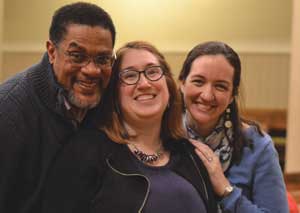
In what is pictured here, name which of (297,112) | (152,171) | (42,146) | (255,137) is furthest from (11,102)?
(297,112)

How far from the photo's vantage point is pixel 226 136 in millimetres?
2195

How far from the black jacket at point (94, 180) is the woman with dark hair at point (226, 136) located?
36 cm

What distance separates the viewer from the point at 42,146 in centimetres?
177

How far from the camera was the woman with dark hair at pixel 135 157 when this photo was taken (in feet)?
5.82

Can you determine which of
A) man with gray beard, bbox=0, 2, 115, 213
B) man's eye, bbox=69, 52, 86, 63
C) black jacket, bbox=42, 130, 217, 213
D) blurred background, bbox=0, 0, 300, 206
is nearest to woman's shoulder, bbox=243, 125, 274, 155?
black jacket, bbox=42, 130, 217, 213

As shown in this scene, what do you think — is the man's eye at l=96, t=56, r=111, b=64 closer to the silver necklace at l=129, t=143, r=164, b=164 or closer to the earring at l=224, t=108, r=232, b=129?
the silver necklace at l=129, t=143, r=164, b=164

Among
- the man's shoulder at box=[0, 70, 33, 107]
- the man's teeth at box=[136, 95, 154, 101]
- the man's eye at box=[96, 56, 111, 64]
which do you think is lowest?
the man's teeth at box=[136, 95, 154, 101]

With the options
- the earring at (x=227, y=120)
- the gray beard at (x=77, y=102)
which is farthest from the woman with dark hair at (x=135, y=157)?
the earring at (x=227, y=120)

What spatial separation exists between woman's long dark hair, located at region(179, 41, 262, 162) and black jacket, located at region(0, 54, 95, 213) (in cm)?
64

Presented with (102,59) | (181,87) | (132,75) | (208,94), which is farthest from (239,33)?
(102,59)

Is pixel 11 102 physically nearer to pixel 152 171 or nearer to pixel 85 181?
pixel 85 181

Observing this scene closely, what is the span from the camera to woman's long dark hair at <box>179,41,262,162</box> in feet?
7.08

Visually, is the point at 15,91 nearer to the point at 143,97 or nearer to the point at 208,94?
the point at 143,97

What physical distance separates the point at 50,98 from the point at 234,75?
80 centimetres
